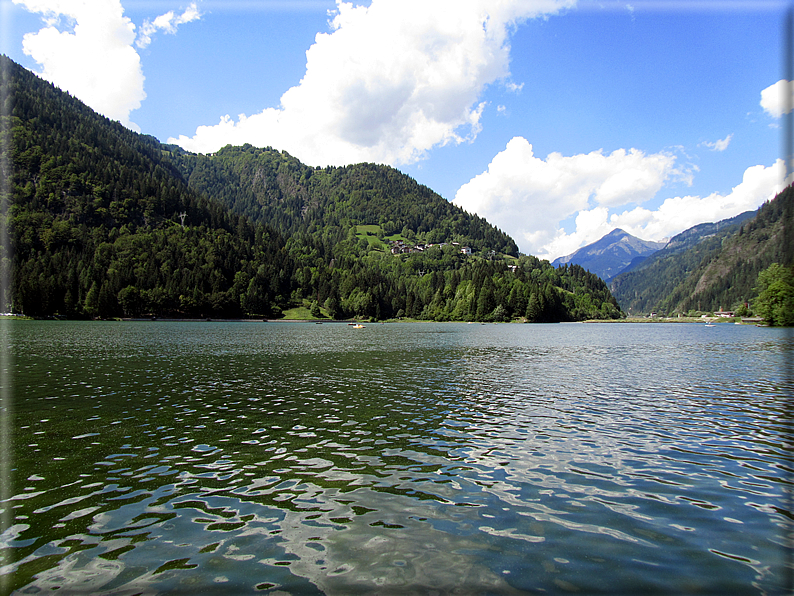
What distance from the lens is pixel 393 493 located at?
14531mm

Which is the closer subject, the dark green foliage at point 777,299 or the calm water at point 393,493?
the calm water at point 393,493

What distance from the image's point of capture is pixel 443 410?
2767 centimetres

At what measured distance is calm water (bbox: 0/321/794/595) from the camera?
9977 mm

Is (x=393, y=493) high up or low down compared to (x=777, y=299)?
down

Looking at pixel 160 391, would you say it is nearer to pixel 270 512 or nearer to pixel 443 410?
pixel 443 410

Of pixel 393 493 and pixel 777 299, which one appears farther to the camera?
pixel 777 299

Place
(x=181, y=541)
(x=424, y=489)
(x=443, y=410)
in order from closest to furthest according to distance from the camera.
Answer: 1. (x=181, y=541)
2. (x=424, y=489)
3. (x=443, y=410)

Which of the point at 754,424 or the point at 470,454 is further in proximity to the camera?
the point at 754,424

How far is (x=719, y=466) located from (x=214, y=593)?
18945 millimetres

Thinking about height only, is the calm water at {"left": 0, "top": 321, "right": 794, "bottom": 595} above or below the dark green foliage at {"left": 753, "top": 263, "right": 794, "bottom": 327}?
below

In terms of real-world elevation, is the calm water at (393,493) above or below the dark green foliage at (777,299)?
below

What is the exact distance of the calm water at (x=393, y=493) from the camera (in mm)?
9977

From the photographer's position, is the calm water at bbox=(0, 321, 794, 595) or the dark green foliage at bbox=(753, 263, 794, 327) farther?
the dark green foliage at bbox=(753, 263, 794, 327)

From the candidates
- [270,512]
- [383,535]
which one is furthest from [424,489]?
[270,512]
